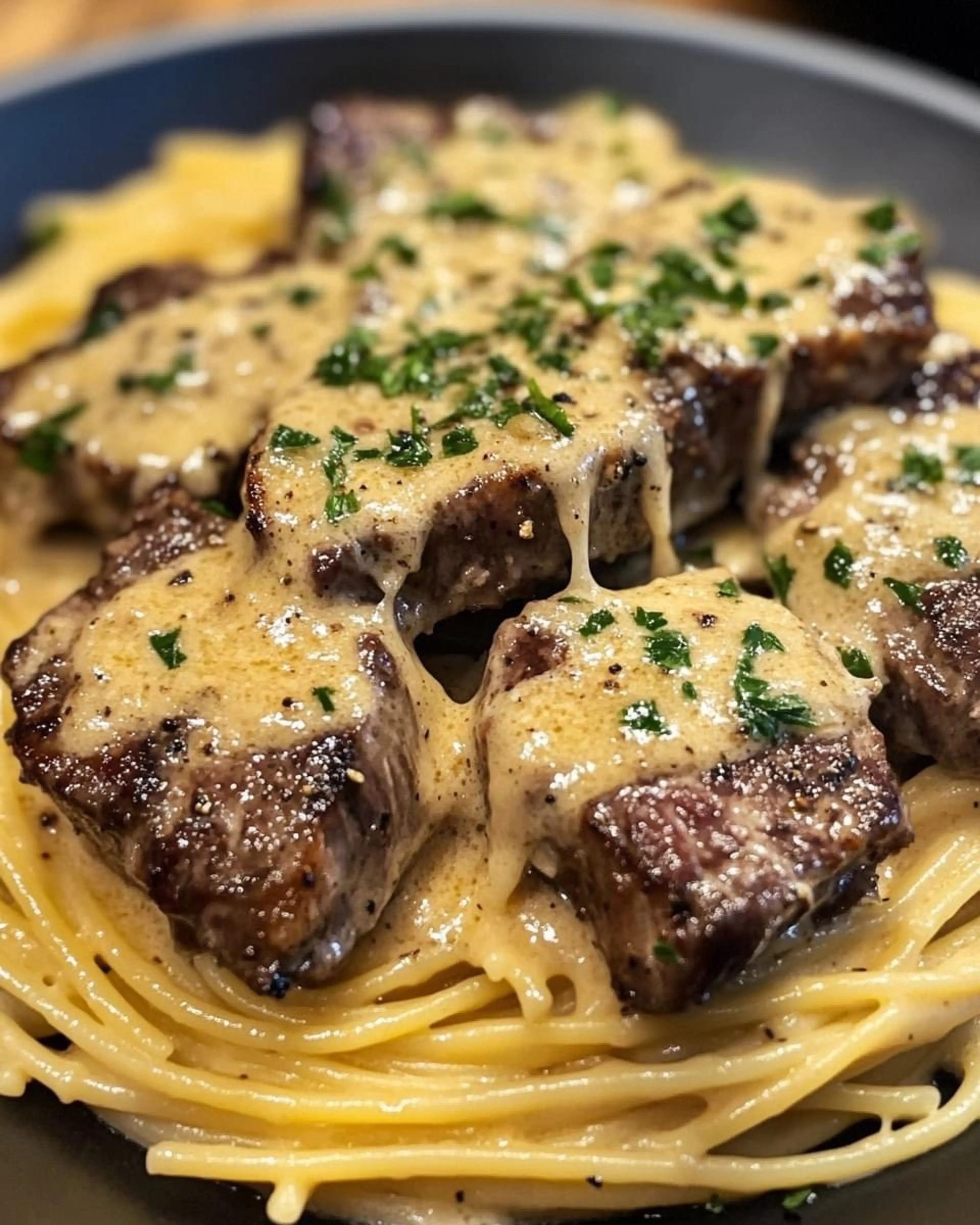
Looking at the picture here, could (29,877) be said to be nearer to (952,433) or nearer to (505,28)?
(952,433)

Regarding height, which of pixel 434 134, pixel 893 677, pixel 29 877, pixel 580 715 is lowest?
pixel 29 877

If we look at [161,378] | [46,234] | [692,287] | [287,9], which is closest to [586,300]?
[692,287]

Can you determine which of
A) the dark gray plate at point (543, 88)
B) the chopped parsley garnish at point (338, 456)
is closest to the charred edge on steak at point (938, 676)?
the chopped parsley garnish at point (338, 456)

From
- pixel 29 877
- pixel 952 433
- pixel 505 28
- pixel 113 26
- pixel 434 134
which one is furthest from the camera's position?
pixel 113 26

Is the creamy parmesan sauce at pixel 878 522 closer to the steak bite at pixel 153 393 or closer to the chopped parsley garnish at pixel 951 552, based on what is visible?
the chopped parsley garnish at pixel 951 552

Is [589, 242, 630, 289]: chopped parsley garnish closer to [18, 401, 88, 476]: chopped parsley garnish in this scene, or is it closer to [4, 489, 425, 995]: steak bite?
[4, 489, 425, 995]: steak bite

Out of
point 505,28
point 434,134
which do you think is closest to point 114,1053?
point 434,134

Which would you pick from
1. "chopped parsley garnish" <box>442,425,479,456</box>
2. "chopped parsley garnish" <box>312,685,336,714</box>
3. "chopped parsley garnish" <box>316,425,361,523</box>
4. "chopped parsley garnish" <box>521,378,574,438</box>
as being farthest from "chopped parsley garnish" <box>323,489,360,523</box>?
"chopped parsley garnish" <box>521,378,574,438</box>
